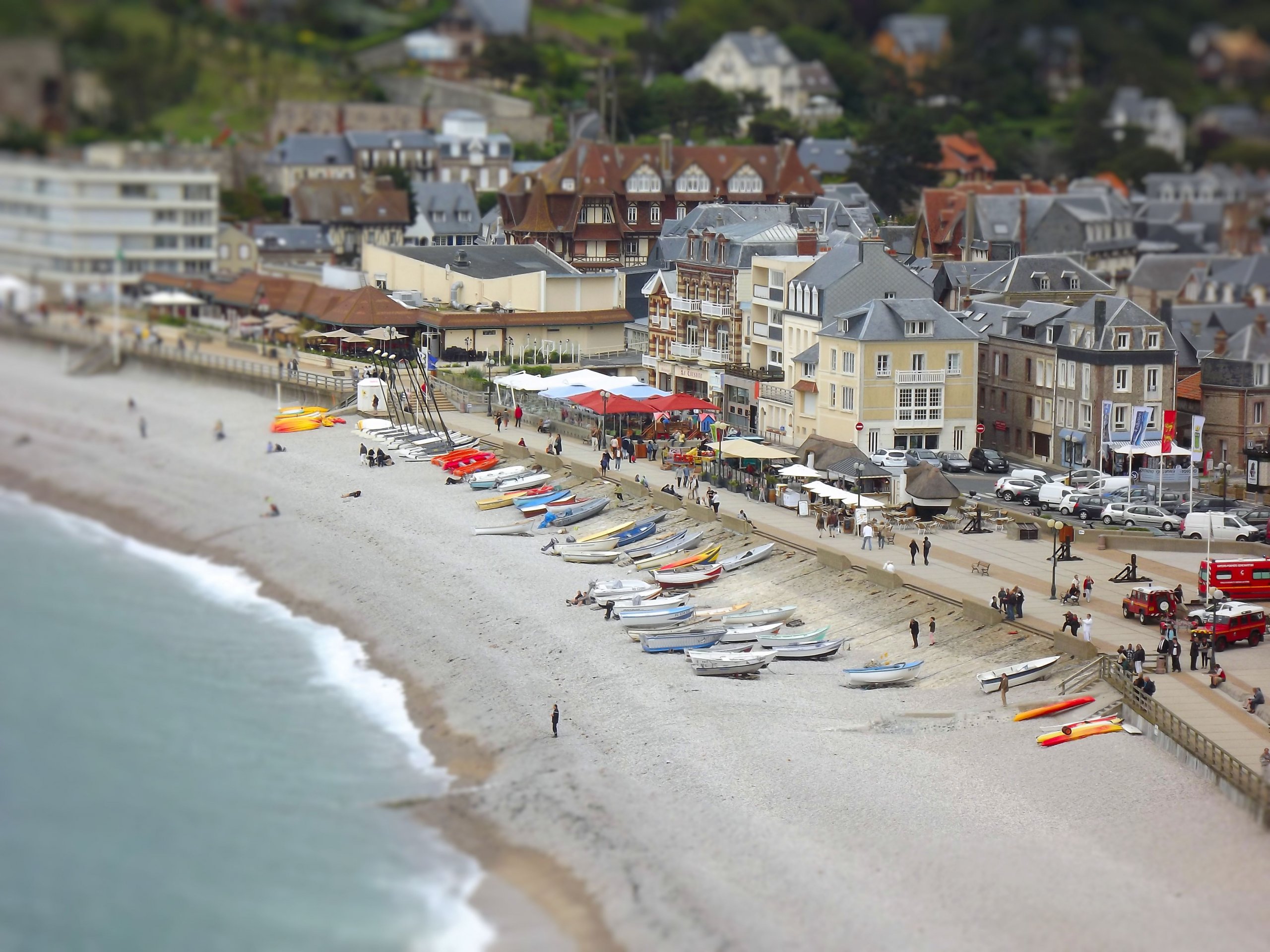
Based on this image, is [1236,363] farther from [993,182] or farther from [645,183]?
[993,182]

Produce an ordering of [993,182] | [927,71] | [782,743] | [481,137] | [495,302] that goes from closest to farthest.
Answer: [782,743], [495,302], [993,182], [481,137], [927,71]

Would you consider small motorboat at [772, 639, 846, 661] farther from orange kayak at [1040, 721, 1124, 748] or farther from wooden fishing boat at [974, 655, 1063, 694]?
orange kayak at [1040, 721, 1124, 748]

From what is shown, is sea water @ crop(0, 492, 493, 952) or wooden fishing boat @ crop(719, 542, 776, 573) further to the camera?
wooden fishing boat @ crop(719, 542, 776, 573)

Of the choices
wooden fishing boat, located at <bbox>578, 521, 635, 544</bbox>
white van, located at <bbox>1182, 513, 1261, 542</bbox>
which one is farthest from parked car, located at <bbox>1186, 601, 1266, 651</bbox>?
wooden fishing boat, located at <bbox>578, 521, 635, 544</bbox>

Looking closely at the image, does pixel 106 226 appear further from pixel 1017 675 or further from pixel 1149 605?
pixel 1017 675

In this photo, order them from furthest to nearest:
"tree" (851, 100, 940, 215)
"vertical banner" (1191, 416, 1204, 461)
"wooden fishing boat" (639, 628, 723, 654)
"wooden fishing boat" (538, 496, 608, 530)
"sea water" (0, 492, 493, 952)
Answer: "tree" (851, 100, 940, 215), "vertical banner" (1191, 416, 1204, 461), "wooden fishing boat" (538, 496, 608, 530), "wooden fishing boat" (639, 628, 723, 654), "sea water" (0, 492, 493, 952)

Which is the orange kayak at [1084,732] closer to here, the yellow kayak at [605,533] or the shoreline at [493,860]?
the shoreline at [493,860]

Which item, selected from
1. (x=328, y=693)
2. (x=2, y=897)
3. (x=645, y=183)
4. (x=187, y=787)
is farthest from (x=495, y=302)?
(x=2, y=897)

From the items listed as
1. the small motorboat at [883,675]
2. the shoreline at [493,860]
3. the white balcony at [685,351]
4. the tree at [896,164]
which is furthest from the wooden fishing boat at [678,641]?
the tree at [896,164]
